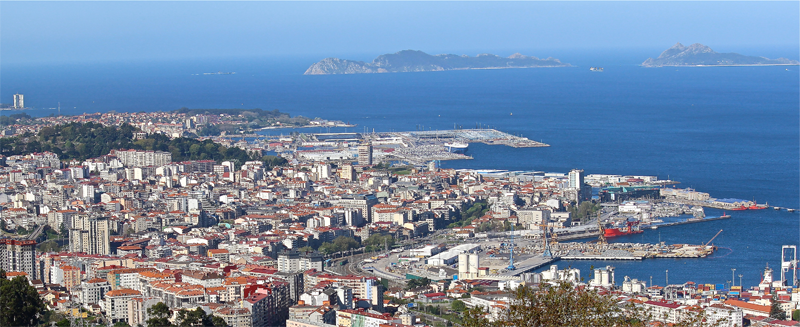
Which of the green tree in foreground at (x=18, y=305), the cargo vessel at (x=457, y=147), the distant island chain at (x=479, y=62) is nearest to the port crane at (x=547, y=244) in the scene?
the green tree in foreground at (x=18, y=305)

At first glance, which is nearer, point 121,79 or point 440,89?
point 440,89

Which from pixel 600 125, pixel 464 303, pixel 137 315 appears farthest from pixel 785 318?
pixel 600 125

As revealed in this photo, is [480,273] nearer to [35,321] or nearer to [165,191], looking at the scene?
[35,321]

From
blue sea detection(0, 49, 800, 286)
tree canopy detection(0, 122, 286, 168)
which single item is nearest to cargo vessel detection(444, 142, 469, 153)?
blue sea detection(0, 49, 800, 286)

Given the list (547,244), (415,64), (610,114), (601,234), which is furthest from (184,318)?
(415,64)

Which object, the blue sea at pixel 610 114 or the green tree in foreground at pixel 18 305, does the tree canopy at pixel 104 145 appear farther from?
the green tree in foreground at pixel 18 305

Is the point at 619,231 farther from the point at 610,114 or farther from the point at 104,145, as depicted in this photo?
the point at 610,114
